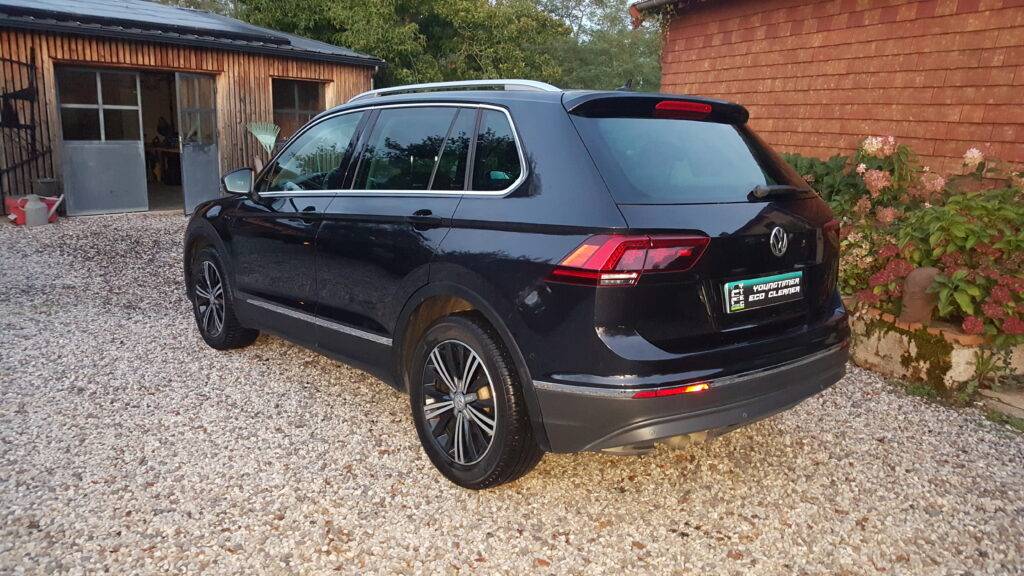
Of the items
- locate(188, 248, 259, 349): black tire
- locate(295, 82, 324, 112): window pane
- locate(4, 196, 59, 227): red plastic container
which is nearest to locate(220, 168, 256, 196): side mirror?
locate(188, 248, 259, 349): black tire

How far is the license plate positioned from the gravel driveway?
0.93m

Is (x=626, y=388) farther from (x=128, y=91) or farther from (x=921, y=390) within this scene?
(x=128, y=91)

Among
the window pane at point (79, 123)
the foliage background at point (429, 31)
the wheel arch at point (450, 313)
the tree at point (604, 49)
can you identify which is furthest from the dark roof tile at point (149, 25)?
the tree at point (604, 49)

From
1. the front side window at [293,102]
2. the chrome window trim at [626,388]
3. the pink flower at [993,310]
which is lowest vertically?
the pink flower at [993,310]

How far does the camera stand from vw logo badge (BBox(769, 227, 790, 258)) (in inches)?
115

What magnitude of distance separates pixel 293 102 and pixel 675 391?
49.6ft

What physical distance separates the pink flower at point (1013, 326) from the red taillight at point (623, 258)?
288cm

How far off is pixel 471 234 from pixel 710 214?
973 mm

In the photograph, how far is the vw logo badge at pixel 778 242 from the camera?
291 cm

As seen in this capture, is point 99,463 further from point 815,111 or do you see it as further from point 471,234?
point 815,111

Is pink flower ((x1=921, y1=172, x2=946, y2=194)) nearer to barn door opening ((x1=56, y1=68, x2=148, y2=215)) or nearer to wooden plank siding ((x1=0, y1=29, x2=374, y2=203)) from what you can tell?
wooden plank siding ((x1=0, y1=29, x2=374, y2=203))

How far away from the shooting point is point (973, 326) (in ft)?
14.4

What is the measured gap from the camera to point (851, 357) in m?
5.21

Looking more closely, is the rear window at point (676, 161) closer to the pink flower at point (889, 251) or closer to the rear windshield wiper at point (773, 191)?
the rear windshield wiper at point (773, 191)
